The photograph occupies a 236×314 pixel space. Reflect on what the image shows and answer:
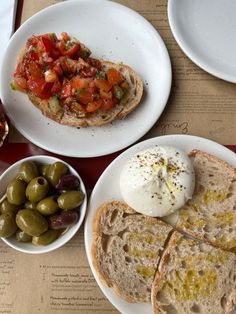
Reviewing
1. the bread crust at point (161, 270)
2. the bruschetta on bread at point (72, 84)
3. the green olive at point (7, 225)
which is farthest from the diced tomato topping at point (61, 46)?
the bread crust at point (161, 270)

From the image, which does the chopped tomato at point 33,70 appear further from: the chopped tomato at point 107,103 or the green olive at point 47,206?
the green olive at point 47,206

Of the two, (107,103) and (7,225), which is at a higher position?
(107,103)

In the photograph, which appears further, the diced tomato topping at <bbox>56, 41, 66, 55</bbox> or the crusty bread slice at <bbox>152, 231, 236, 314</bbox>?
the diced tomato topping at <bbox>56, 41, 66, 55</bbox>

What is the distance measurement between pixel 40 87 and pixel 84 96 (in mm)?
185

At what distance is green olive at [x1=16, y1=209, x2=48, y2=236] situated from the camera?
62.5 inches

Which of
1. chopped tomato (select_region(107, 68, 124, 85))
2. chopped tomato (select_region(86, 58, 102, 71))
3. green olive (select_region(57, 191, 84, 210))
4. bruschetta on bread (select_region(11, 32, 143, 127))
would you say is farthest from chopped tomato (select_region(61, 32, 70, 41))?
green olive (select_region(57, 191, 84, 210))

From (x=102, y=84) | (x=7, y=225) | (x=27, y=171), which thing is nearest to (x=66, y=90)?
(x=102, y=84)

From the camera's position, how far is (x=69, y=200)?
1.62 m

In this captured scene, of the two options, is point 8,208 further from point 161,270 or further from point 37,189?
point 161,270

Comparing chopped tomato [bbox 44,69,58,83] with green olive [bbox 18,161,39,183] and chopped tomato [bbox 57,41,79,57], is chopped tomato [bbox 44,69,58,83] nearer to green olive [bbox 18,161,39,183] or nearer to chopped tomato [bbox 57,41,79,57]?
chopped tomato [bbox 57,41,79,57]

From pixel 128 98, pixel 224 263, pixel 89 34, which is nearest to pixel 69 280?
pixel 224 263

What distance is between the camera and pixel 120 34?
193 centimetres

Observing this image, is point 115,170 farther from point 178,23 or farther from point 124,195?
point 178,23

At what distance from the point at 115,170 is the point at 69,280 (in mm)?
473
